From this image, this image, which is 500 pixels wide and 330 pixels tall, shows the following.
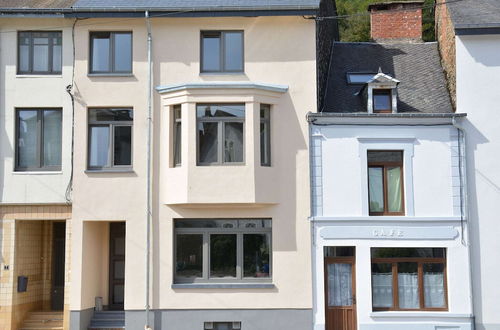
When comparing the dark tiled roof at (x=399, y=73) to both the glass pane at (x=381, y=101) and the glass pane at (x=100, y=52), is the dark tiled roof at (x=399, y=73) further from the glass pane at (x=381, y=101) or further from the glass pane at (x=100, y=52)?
the glass pane at (x=100, y=52)

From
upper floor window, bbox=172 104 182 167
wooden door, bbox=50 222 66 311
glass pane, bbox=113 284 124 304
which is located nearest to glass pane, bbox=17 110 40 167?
wooden door, bbox=50 222 66 311

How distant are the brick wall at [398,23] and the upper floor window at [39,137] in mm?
12877

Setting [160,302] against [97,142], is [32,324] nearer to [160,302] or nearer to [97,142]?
[160,302]

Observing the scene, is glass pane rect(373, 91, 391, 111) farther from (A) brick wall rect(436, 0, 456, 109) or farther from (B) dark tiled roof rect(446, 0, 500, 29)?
(B) dark tiled roof rect(446, 0, 500, 29)

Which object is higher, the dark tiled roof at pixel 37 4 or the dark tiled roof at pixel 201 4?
the dark tiled roof at pixel 37 4

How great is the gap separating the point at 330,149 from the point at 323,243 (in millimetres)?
2704

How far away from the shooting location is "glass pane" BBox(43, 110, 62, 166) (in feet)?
58.6

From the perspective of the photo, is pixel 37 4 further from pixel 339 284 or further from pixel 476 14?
pixel 476 14

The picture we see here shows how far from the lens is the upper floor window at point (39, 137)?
58.4 ft

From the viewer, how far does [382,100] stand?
59.3 feet

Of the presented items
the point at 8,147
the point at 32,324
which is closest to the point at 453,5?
the point at 8,147

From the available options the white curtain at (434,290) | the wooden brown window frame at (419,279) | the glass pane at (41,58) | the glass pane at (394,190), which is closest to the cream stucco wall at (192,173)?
the glass pane at (41,58)

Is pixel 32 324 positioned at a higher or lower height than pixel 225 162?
lower

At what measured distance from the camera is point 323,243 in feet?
55.5
